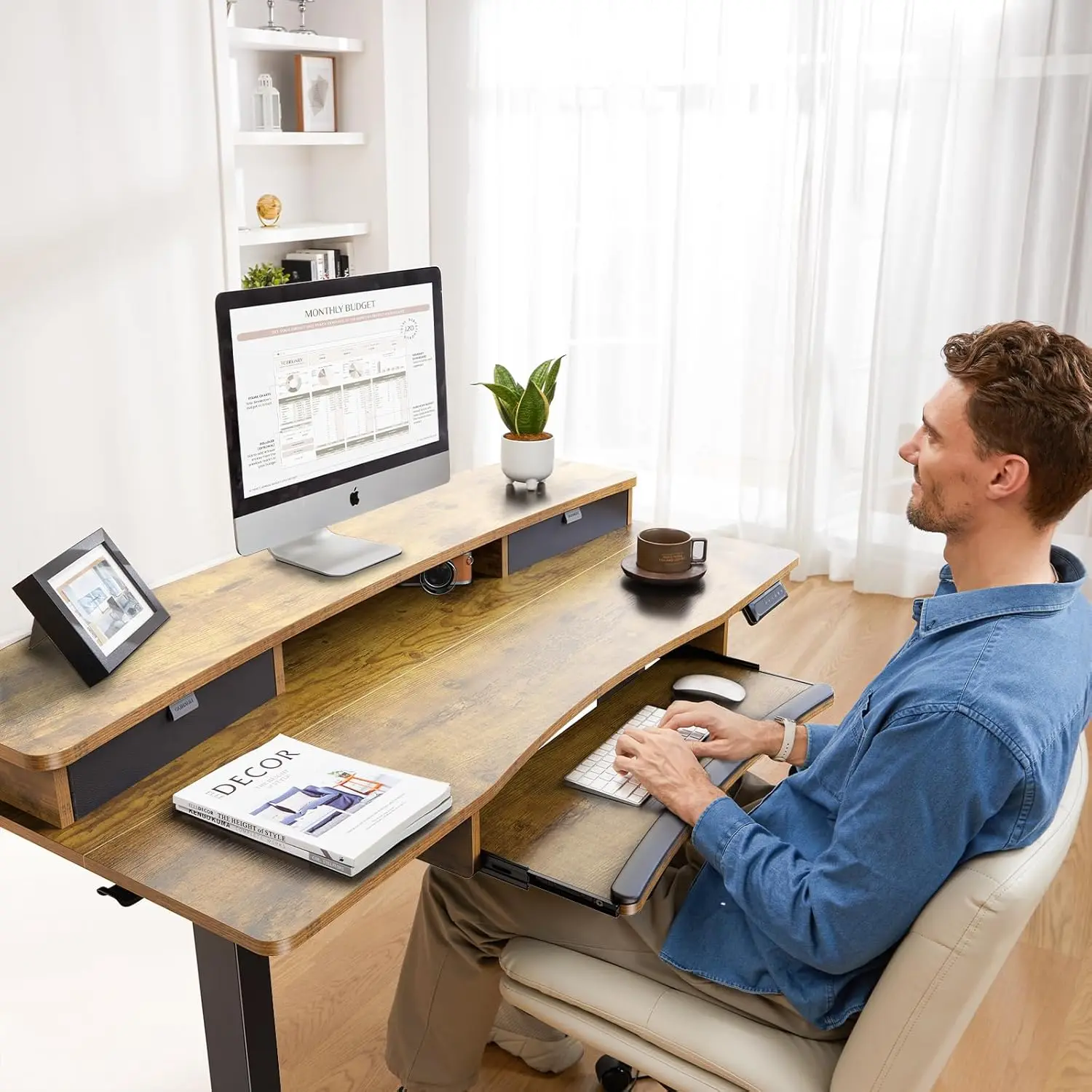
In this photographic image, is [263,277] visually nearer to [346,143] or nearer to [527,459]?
[346,143]

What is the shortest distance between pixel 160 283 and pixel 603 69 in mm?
1837

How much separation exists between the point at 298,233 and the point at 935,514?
11.1ft

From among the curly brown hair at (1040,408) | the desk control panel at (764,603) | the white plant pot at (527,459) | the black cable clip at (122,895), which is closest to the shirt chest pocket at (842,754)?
the curly brown hair at (1040,408)

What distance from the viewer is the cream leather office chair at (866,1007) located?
123cm

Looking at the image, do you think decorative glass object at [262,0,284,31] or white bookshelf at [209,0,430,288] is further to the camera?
white bookshelf at [209,0,430,288]

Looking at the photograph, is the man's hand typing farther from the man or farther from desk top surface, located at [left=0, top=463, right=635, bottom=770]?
desk top surface, located at [left=0, top=463, right=635, bottom=770]

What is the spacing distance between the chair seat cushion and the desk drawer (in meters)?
0.14

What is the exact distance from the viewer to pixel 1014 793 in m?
1.24

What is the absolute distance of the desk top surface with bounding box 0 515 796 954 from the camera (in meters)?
1.35

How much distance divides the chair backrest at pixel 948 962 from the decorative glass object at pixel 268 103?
381 centimetres

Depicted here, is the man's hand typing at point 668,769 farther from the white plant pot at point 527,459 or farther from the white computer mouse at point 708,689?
the white plant pot at point 527,459

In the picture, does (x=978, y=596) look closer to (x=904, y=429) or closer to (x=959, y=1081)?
(x=959, y=1081)

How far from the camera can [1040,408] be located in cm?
141

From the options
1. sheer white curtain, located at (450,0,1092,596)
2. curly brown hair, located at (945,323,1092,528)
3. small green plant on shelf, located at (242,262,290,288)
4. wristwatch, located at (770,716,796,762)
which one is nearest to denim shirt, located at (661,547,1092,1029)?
curly brown hair, located at (945,323,1092,528)
